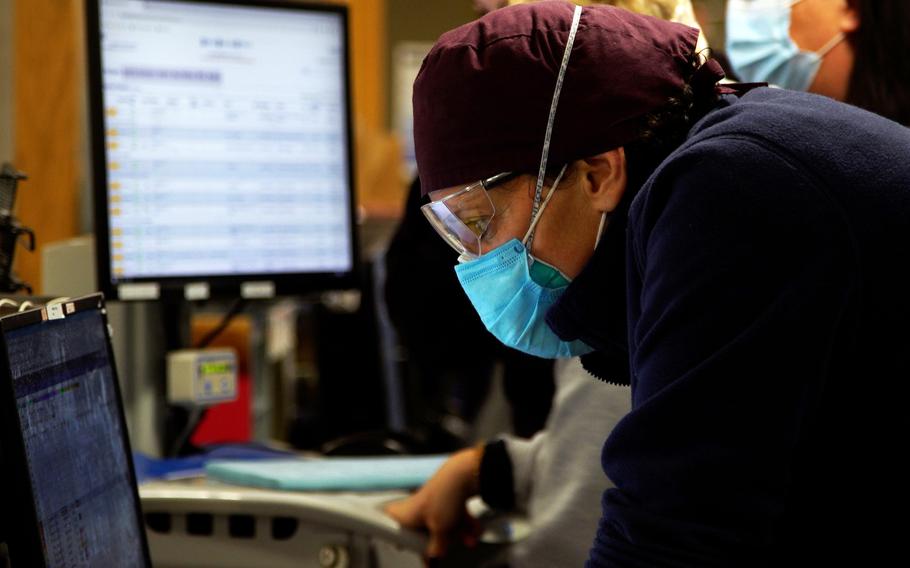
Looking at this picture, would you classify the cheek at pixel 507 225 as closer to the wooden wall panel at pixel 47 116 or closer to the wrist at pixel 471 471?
the wrist at pixel 471 471

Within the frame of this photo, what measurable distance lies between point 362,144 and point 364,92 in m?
1.42

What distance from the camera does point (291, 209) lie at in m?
2.02

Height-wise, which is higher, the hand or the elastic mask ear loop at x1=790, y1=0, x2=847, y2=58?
the elastic mask ear loop at x1=790, y1=0, x2=847, y2=58

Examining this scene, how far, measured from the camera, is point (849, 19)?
1.80 m

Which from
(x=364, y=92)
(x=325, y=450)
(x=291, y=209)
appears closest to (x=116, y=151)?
(x=291, y=209)

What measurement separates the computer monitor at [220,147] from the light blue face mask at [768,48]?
28.1 inches

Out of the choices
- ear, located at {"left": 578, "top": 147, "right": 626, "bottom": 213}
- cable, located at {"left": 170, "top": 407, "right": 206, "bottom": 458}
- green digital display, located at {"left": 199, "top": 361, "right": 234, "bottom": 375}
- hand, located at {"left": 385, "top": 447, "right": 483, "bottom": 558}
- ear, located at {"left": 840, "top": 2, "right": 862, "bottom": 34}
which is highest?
ear, located at {"left": 840, "top": 2, "right": 862, "bottom": 34}

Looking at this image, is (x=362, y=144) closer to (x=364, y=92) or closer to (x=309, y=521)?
(x=364, y=92)

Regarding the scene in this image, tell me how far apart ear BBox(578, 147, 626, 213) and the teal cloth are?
0.75 metres

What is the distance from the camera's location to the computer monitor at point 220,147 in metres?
1.86

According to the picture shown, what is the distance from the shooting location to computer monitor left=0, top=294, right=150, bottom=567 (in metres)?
0.95

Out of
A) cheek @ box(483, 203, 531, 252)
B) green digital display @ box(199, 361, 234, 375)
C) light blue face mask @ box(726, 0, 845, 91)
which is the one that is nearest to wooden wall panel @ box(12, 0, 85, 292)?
green digital display @ box(199, 361, 234, 375)

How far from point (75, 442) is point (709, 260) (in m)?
0.63

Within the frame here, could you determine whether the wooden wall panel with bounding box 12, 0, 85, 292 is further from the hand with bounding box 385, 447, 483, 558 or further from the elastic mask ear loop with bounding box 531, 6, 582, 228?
the elastic mask ear loop with bounding box 531, 6, 582, 228
